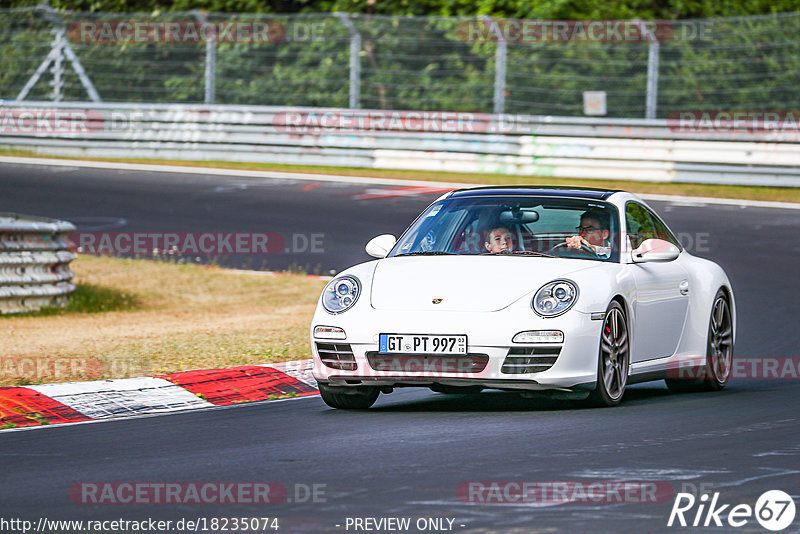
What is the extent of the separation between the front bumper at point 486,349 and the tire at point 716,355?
5.94ft

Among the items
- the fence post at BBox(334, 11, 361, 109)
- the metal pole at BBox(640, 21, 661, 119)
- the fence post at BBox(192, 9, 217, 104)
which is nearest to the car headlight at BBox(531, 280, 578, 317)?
the metal pole at BBox(640, 21, 661, 119)

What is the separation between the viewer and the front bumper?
7.64 meters

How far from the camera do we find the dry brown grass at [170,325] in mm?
10180

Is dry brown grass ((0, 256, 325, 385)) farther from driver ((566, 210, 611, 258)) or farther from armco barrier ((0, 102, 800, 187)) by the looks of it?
armco barrier ((0, 102, 800, 187))

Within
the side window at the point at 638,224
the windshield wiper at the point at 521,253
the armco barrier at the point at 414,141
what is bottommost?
the windshield wiper at the point at 521,253

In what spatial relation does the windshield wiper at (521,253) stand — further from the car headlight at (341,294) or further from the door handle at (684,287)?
the door handle at (684,287)

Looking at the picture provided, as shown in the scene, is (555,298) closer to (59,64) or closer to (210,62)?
(210,62)

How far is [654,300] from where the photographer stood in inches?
344

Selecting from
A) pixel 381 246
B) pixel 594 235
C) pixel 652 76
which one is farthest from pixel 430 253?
pixel 652 76

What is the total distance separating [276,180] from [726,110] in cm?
782

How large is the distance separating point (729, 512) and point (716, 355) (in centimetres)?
430

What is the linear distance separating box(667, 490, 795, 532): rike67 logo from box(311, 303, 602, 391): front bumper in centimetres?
211

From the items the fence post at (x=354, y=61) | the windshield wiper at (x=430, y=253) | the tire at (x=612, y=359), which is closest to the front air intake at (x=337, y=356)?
the windshield wiper at (x=430, y=253)

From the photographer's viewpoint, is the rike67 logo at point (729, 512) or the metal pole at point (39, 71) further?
the metal pole at point (39, 71)
